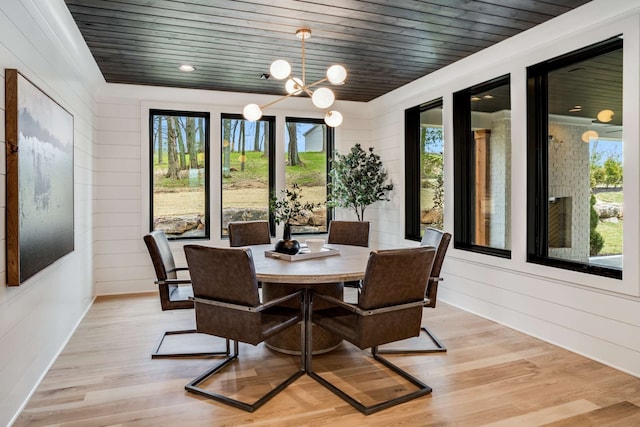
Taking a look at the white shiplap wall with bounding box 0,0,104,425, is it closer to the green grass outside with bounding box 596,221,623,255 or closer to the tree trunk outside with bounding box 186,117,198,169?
Answer: the tree trunk outside with bounding box 186,117,198,169

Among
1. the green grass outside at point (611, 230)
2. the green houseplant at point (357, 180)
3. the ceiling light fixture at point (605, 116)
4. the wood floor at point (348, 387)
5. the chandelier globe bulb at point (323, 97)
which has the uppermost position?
the chandelier globe bulb at point (323, 97)

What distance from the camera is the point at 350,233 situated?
452 centimetres

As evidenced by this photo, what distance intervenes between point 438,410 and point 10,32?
10.1 ft

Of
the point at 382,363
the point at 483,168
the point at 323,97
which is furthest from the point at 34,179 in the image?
the point at 483,168

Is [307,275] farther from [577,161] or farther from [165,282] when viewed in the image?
[577,161]

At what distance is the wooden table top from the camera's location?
2.56 m

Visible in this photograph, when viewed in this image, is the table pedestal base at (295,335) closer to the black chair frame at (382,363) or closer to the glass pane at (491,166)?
the black chair frame at (382,363)

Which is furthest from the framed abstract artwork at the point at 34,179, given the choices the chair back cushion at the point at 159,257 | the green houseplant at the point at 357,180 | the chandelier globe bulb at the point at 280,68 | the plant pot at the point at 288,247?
the green houseplant at the point at 357,180

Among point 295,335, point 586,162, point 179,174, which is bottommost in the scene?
point 295,335

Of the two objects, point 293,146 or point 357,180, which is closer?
point 357,180

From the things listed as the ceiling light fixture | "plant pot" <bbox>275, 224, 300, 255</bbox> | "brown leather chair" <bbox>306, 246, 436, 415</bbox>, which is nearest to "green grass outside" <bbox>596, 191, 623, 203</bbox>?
the ceiling light fixture

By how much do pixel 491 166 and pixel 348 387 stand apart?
2.64 meters

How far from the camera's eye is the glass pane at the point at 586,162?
303 centimetres

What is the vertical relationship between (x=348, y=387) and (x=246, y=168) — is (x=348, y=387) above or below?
below
